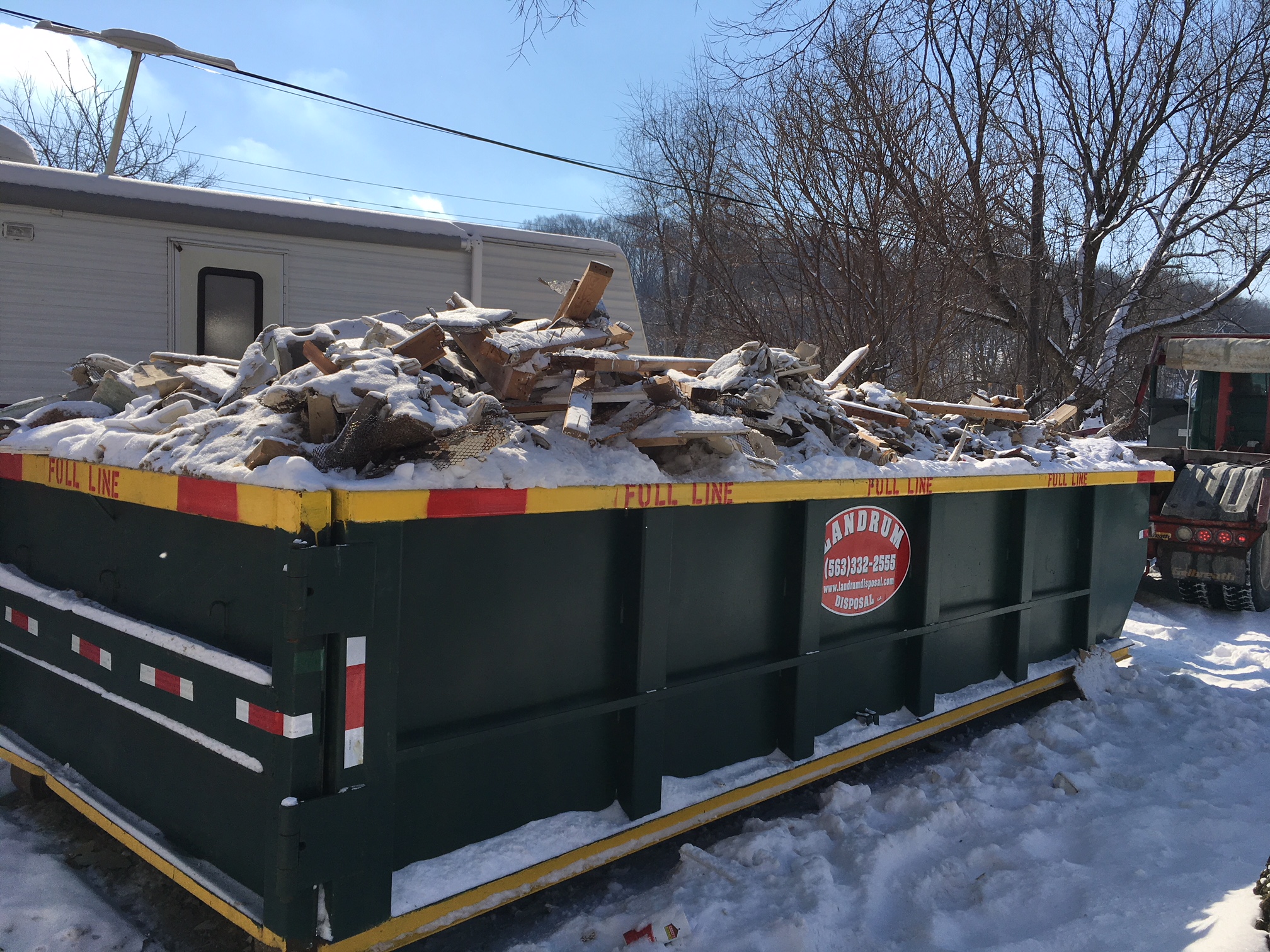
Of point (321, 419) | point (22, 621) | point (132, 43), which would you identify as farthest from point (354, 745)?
point (132, 43)

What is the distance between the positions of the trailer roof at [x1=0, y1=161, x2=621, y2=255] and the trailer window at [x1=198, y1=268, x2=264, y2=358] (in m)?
0.37

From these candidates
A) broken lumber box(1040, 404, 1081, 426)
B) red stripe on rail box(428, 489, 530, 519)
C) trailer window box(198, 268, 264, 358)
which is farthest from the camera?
trailer window box(198, 268, 264, 358)

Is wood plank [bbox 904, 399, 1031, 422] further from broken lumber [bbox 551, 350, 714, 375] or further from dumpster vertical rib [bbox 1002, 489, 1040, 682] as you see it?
broken lumber [bbox 551, 350, 714, 375]

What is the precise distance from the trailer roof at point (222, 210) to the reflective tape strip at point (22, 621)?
3.58 meters

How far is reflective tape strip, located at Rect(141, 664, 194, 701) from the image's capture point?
2.59 m

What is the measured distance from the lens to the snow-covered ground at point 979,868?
9.43 ft

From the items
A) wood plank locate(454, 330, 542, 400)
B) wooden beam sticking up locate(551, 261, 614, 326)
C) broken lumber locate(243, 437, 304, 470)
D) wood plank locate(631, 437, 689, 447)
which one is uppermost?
wooden beam sticking up locate(551, 261, 614, 326)

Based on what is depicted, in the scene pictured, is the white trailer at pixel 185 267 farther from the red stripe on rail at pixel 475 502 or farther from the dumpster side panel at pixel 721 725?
the red stripe on rail at pixel 475 502

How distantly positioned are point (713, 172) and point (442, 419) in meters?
16.8

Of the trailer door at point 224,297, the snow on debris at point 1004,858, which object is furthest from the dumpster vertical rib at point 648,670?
the trailer door at point 224,297

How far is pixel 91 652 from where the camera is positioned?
3.03 meters

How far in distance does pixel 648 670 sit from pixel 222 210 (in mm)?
5218

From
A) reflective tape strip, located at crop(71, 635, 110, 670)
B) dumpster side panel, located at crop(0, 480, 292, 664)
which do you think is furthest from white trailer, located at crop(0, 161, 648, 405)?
reflective tape strip, located at crop(71, 635, 110, 670)

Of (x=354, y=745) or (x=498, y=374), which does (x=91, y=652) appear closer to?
(x=354, y=745)
